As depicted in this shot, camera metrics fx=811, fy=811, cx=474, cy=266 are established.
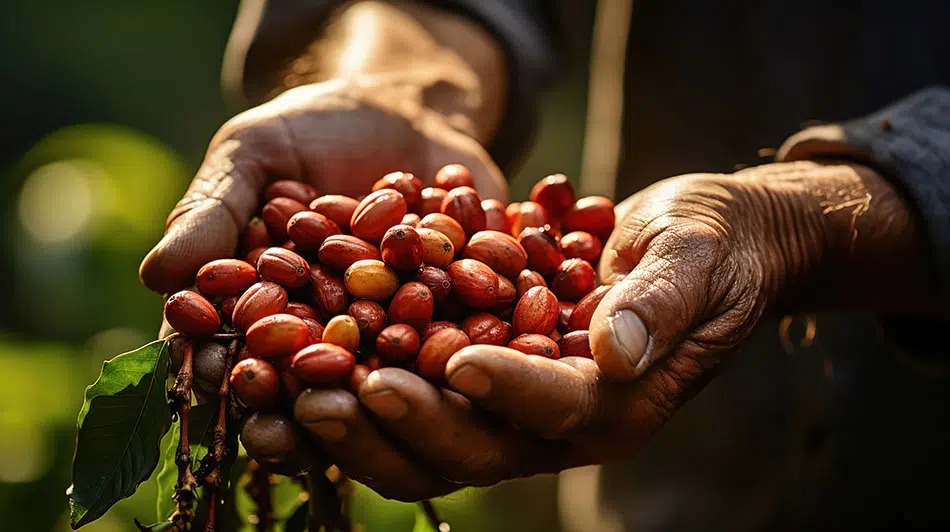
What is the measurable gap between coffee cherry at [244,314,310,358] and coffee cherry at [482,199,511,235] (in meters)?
0.47

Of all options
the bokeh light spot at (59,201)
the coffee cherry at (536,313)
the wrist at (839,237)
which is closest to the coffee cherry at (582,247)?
the coffee cherry at (536,313)

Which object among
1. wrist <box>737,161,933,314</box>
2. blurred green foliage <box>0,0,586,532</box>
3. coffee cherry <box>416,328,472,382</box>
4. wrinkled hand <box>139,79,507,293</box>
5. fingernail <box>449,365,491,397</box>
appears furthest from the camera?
blurred green foliage <box>0,0,586,532</box>

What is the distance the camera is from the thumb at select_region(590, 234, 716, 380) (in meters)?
1.08

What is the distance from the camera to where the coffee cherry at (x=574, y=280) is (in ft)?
4.50

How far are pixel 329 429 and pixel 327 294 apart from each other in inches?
11.1

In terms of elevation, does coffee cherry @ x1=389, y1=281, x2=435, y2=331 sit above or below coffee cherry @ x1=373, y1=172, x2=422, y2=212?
Result: below

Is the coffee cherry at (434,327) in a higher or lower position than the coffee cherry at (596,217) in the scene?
lower

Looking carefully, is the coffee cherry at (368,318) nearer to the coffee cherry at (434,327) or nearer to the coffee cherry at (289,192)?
the coffee cherry at (434,327)

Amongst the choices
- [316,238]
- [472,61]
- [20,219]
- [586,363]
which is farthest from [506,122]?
[20,219]

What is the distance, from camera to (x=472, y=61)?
85.7 inches

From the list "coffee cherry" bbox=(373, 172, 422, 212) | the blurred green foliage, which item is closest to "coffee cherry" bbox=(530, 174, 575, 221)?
"coffee cherry" bbox=(373, 172, 422, 212)

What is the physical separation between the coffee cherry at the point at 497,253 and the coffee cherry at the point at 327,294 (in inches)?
8.8

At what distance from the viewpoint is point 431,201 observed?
1.48 m

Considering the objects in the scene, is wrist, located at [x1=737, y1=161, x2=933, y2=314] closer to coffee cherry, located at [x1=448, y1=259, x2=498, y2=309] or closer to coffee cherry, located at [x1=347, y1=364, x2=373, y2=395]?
coffee cherry, located at [x1=448, y1=259, x2=498, y2=309]
